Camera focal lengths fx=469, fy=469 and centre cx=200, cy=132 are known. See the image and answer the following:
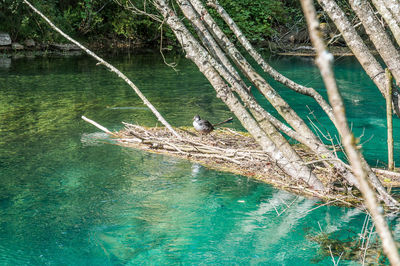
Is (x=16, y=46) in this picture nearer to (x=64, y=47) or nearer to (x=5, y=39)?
(x=5, y=39)

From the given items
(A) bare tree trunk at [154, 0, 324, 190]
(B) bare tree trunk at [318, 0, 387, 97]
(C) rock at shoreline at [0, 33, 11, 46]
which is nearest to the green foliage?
(C) rock at shoreline at [0, 33, 11, 46]

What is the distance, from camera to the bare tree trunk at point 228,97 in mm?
6344

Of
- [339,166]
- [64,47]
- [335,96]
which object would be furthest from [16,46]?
[335,96]

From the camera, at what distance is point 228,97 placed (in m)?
6.36

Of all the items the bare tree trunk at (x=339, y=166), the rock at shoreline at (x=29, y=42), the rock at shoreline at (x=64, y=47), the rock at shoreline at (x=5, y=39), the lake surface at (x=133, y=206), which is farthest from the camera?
the rock at shoreline at (x=64, y=47)

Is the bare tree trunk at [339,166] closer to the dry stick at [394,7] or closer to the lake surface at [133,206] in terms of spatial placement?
the lake surface at [133,206]

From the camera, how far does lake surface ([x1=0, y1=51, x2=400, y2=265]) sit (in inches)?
196

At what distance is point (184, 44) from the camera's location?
6.35m

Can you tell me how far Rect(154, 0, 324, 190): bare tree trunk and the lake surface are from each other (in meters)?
0.37

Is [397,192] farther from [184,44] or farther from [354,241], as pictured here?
[184,44]

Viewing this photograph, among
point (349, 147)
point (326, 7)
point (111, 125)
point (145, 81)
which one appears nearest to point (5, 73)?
point (145, 81)

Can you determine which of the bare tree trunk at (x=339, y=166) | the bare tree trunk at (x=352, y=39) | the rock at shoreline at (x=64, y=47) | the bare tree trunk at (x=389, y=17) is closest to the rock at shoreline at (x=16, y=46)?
the rock at shoreline at (x=64, y=47)

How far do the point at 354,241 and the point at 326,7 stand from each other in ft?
8.33

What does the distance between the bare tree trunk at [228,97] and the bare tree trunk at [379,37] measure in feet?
7.05
